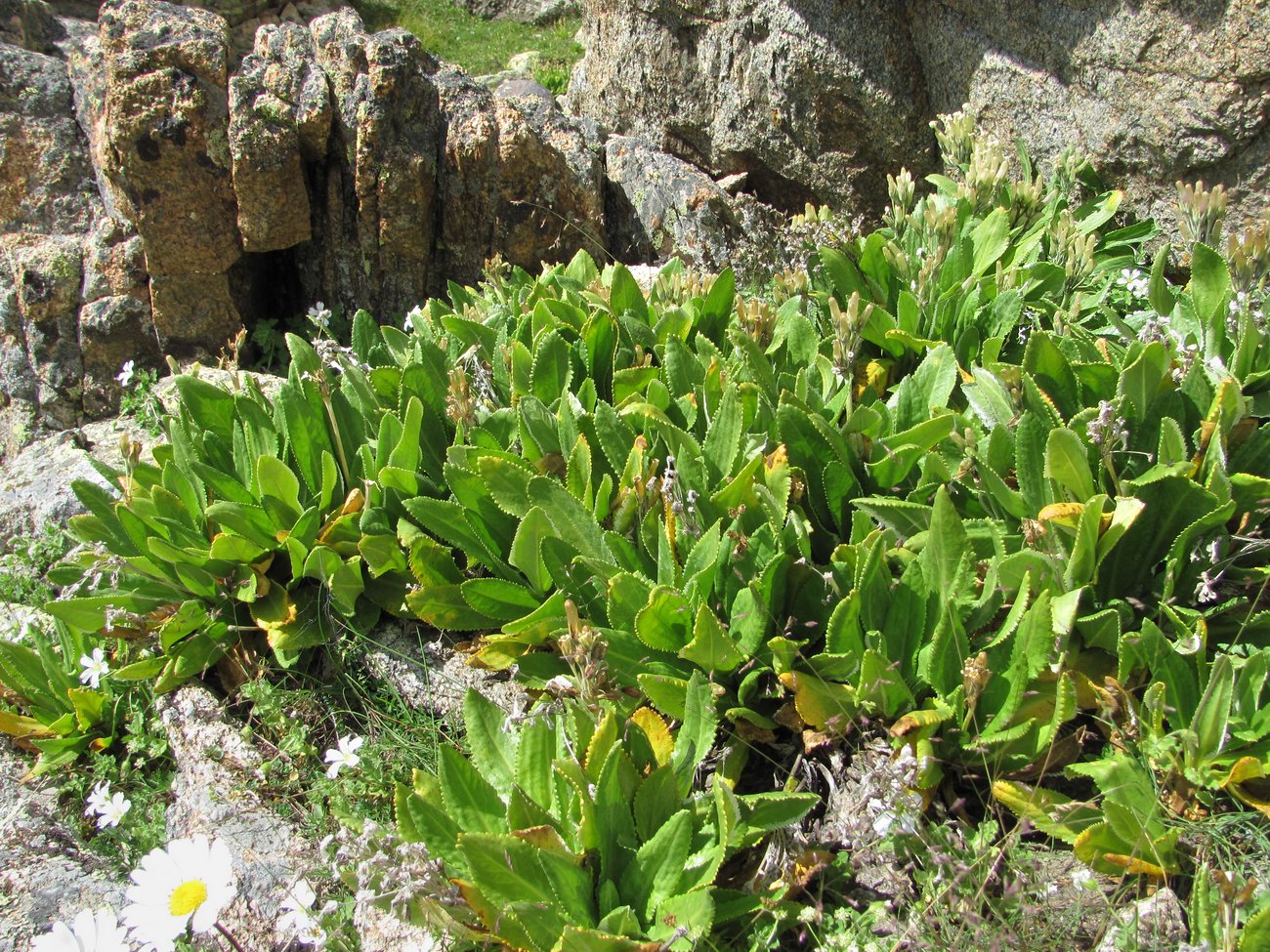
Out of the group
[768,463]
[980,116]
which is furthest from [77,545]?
[980,116]

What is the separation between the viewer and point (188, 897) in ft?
6.92

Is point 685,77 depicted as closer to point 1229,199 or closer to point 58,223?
point 1229,199

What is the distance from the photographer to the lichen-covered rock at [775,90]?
17.8 feet

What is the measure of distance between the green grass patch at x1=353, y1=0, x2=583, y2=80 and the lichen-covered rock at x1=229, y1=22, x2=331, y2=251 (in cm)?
721

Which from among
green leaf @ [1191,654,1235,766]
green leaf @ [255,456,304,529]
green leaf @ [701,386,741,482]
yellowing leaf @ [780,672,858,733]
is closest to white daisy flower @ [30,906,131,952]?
green leaf @ [255,456,304,529]

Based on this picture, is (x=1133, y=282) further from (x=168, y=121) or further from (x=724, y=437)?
(x=168, y=121)

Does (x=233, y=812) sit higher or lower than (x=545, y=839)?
lower

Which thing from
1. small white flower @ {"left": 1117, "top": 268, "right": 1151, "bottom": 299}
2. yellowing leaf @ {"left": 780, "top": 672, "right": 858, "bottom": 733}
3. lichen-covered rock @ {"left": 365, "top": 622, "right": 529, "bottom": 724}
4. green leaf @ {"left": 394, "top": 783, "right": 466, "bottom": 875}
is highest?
small white flower @ {"left": 1117, "top": 268, "right": 1151, "bottom": 299}

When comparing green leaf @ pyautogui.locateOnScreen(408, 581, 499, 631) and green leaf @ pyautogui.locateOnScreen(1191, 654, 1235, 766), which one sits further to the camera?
green leaf @ pyautogui.locateOnScreen(408, 581, 499, 631)

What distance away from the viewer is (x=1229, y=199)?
446 centimetres

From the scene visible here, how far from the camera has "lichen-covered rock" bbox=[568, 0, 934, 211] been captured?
17.8 feet

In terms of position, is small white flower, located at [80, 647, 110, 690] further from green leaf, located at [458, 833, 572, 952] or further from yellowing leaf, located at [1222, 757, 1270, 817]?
yellowing leaf, located at [1222, 757, 1270, 817]

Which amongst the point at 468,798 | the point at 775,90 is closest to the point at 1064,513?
the point at 468,798

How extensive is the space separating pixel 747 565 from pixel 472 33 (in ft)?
47.0
